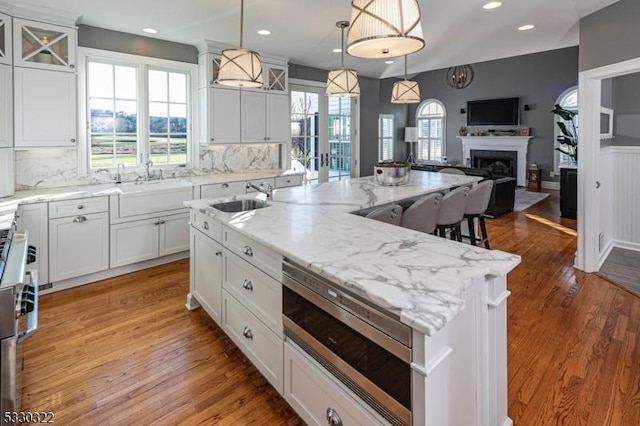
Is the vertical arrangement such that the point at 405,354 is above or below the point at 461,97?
below

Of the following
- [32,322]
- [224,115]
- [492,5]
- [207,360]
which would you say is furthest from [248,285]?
[492,5]

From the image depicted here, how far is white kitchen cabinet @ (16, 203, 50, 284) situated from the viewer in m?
3.21

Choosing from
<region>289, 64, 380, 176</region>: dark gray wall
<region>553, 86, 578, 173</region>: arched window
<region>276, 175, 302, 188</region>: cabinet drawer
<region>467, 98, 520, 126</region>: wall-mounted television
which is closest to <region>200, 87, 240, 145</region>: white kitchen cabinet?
<region>276, 175, 302, 188</region>: cabinet drawer

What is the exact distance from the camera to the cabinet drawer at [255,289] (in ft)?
6.40

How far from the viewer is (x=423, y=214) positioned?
3.00m

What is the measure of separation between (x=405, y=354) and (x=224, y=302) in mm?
1603

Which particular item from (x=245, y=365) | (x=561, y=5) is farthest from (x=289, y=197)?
(x=561, y=5)

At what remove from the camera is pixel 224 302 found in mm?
2545

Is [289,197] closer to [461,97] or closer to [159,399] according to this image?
[159,399]

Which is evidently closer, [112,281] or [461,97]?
[112,281]

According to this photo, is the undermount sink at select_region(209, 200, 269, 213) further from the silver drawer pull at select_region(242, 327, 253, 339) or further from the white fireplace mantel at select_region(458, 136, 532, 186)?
the white fireplace mantel at select_region(458, 136, 532, 186)

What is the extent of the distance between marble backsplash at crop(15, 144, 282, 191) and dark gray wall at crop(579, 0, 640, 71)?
3989mm

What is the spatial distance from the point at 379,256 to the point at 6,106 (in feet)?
11.6

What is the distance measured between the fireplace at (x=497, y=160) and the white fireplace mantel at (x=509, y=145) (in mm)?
98
